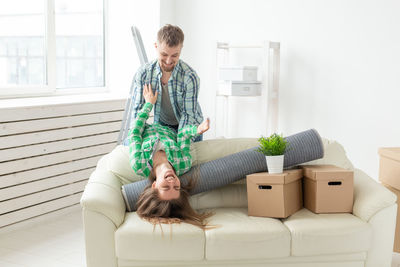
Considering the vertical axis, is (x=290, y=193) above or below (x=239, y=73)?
below

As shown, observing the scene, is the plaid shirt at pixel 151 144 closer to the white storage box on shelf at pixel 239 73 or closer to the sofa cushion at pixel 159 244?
the sofa cushion at pixel 159 244

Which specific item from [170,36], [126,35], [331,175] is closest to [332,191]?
[331,175]

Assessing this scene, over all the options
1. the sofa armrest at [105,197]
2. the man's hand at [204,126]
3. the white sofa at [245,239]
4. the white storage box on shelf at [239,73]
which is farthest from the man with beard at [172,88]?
the white storage box on shelf at [239,73]

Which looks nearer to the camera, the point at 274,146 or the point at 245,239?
the point at 245,239

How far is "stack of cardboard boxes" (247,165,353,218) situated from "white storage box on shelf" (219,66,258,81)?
1778 mm

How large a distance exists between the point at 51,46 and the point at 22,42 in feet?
0.85

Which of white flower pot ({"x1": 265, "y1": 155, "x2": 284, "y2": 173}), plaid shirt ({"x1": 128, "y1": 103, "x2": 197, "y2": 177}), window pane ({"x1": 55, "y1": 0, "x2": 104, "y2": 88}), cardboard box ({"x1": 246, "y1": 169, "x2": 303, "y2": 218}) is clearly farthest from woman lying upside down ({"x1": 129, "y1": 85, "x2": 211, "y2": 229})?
window pane ({"x1": 55, "y1": 0, "x2": 104, "y2": 88})

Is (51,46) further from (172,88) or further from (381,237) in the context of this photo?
(381,237)

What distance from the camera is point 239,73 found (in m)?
4.37

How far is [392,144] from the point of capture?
394 centimetres

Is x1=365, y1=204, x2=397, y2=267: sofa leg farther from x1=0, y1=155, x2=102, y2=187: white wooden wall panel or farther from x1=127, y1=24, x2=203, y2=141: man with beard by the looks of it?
x1=0, y1=155, x2=102, y2=187: white wooden wall panel

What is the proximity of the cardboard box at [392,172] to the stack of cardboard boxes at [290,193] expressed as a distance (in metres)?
0.48

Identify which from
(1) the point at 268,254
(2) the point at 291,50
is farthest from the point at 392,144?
(1) the point at 268,254

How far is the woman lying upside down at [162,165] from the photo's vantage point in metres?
2.58
